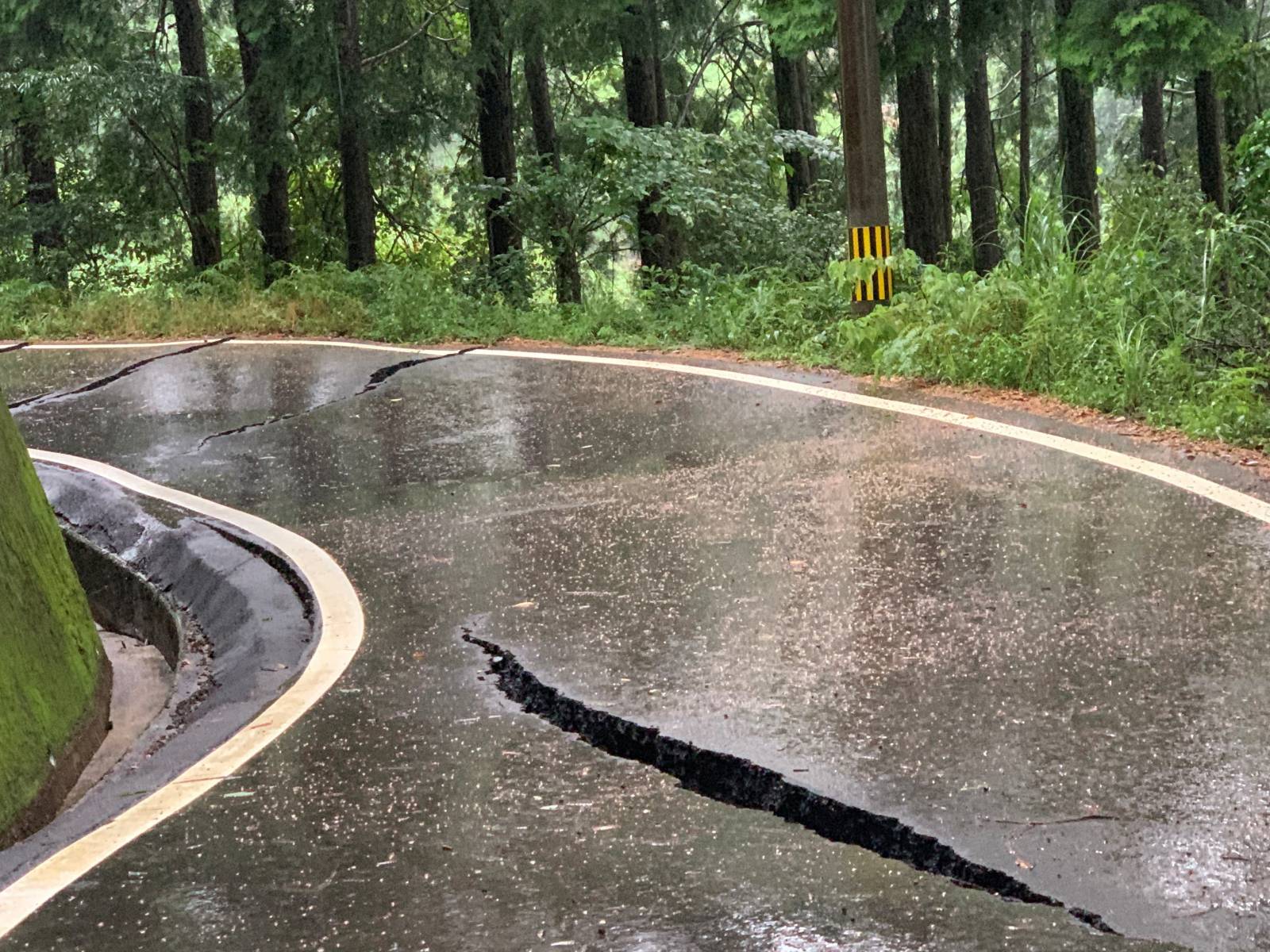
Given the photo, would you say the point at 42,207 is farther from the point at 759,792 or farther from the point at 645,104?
the point at 759,792

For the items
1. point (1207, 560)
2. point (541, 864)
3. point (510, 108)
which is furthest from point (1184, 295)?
point (510, 108)

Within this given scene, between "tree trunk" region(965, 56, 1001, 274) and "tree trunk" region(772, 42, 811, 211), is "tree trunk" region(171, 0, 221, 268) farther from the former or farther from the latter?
"tree trunk" region(965, 56, 1001, 274)

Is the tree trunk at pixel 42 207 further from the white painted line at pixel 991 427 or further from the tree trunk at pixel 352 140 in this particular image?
the white painted line at pixel 991 427

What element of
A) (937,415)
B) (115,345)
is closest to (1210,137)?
(937,415)

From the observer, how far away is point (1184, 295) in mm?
9523

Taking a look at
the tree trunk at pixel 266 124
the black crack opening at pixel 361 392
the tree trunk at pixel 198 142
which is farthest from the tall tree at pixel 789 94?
the black crack opening at pixel 361 392

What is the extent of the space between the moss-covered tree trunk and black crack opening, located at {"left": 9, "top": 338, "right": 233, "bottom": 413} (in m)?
6.10

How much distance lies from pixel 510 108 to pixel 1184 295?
15621mm

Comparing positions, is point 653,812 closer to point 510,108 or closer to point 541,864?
point 541,864

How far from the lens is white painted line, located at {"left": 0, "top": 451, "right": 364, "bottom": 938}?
11.6ft

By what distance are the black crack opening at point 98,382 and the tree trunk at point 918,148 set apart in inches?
334

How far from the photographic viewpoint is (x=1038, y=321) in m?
9.71

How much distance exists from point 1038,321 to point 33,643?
23.4ft

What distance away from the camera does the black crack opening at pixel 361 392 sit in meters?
10.0
